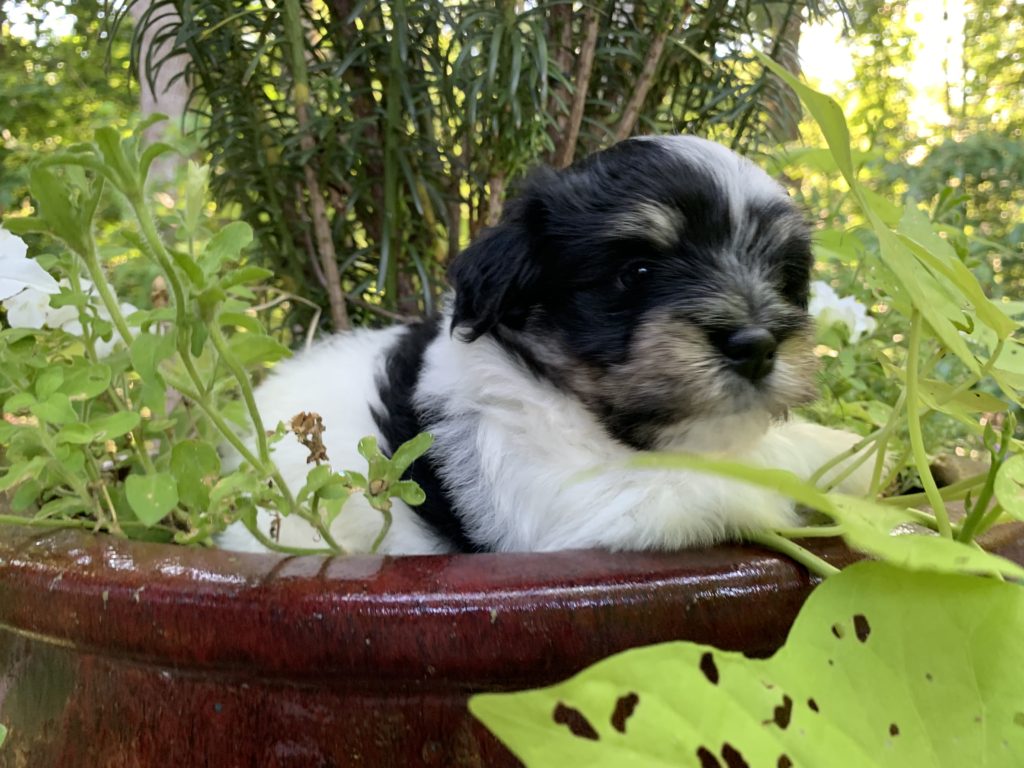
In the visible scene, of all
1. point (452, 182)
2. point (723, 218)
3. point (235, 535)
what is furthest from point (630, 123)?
point (235, 535)

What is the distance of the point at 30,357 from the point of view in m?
1.16

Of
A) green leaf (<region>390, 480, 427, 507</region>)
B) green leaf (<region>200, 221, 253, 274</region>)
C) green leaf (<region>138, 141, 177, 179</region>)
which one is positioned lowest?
green leaf (<region>390, 480, 427, 507</region>)

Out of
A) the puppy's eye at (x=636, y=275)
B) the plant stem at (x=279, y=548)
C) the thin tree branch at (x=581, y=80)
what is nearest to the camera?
the plant stem at (x=279, y=548)

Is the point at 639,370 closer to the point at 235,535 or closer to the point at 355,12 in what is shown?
the point at 235,535

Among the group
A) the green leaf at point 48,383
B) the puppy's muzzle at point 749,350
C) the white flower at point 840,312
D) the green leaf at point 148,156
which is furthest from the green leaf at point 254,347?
the white flower at point 840,312

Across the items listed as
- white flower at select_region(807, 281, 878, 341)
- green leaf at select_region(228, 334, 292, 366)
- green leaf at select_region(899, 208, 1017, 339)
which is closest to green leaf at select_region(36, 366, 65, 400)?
green leaf at select_region(228, 334, 292, 366)

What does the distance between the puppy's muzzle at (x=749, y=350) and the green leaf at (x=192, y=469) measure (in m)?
0.74

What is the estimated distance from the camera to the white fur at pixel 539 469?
43.5 inches

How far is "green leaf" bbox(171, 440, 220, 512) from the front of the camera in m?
1.05

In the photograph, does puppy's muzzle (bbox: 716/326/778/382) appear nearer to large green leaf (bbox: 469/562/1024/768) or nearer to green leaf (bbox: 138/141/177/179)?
large green leaf (bbox: 469/562/1024/768)

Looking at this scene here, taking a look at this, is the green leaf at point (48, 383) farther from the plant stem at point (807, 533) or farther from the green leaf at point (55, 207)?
the plant stem at point (807, 533)

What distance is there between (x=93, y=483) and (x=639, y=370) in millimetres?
798

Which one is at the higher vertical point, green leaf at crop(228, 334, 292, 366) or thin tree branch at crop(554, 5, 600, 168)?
thin tree branch at crop(554, 5, 600, 168)

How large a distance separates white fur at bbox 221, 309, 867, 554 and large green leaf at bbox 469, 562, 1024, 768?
366 mm
